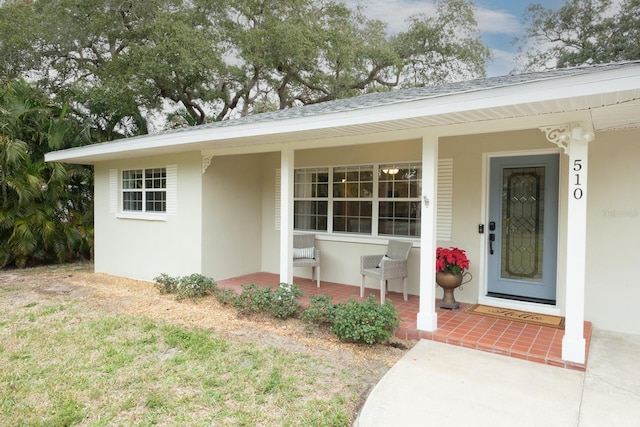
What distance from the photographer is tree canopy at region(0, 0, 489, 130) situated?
1237 centimetres

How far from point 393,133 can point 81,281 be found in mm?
6845

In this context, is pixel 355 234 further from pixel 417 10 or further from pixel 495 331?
pixel 417 10

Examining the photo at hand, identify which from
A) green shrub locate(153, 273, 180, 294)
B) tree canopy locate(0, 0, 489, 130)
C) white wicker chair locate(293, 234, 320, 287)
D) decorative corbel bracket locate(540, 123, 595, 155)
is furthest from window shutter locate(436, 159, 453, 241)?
tree canopy locate(0, 0, 489, 130)

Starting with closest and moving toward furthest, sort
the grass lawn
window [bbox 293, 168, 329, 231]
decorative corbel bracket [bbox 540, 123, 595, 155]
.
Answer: the grass lawn < decorative corbel bracket [bbox 540, 123, 595, 155] < window [bbox 293, 168, 329, 231]

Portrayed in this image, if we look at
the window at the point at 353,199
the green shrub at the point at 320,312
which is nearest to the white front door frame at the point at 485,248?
the window at the point at 353,199

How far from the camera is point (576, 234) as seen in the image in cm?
380

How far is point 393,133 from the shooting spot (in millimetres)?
4934

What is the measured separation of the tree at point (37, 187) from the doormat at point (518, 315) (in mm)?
9206

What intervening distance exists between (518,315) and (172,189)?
6036 millimetres

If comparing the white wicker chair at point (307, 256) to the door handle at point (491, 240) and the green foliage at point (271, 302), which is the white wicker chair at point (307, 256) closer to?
the green foliage at point (271, 302)

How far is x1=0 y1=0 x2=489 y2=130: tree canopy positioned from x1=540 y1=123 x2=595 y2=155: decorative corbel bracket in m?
9.57

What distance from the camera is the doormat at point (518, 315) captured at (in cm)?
498

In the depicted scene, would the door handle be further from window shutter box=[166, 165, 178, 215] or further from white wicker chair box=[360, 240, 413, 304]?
window shutter box=[166, 165, 178, 215]

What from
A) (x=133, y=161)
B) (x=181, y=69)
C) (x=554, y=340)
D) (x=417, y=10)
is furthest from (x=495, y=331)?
(x=417, y=10)
